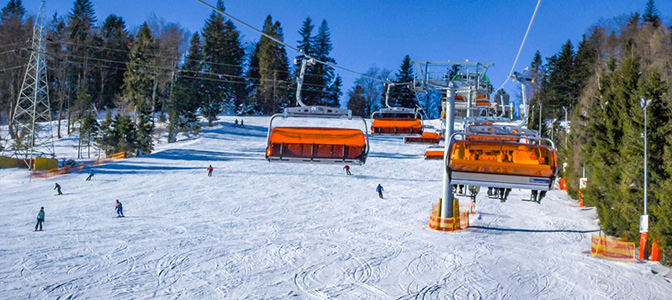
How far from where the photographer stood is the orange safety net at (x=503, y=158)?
10.9m

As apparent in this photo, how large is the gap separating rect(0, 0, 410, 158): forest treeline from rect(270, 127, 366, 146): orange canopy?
36.6m

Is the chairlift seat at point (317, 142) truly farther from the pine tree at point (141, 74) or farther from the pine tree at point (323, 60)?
the pine tree at point (323, 60)

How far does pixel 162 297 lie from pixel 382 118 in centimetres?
1230

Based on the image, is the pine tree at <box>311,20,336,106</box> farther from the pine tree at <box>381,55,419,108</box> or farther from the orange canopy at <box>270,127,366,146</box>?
the orange canopy at <box>270,127,366,146</box>

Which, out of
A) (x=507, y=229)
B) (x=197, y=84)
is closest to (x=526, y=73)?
(x=507, y=229)

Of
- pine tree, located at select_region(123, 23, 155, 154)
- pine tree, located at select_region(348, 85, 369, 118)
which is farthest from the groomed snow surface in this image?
pine tree, located at select_region(348, 85, 369, 118)

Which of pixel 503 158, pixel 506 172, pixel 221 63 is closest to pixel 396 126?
pixel 503 158

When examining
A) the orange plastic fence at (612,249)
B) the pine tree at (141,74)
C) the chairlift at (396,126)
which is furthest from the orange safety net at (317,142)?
the pine tree at (141,74)

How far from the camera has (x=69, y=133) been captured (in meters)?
58.0

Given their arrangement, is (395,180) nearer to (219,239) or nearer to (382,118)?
(382,118)

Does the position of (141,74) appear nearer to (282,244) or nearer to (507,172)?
(282,244)

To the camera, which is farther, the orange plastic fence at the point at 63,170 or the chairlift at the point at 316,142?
the orange plastic fence at the point at 63,170

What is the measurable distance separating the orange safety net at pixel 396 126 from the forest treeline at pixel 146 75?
1229 inches

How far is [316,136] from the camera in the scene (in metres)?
13.7
